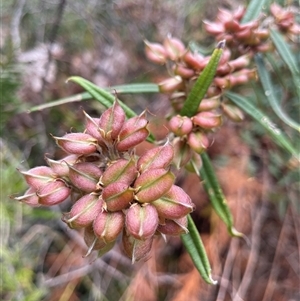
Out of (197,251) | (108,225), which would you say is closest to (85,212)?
(108,225)

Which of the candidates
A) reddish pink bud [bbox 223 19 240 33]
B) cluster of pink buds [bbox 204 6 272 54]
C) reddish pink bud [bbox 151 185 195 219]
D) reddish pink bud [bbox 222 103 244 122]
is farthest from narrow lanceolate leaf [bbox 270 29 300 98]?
reddish pink bud [bbox 151 185 195 219]

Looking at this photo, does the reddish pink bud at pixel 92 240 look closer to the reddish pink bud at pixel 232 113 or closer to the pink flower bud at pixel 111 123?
the pink flower bud at pixel 111 123

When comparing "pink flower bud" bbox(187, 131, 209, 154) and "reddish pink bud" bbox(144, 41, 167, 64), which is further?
"reddish pink bud" bbox(144, 41, 167, 64)

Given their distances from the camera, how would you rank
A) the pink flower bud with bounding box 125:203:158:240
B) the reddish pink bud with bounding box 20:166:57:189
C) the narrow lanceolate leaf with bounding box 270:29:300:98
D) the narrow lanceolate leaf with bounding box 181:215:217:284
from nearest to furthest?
the pink flower bud with bounding box 125:203:158:240
the reddish pink bud with bounding box 20:166:57:189
the narrow lanceolate leaf with bounding box 181:215:217:284
the narrow lanceolate leaf with bounding box 270:29:300:98

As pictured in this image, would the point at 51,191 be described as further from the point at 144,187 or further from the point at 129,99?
the point at 129,99

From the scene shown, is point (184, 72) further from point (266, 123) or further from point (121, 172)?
point (121, 172)

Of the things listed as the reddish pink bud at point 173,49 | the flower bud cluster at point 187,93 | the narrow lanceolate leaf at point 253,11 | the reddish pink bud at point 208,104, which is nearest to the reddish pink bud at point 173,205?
the flower bud cluster at point 187,93

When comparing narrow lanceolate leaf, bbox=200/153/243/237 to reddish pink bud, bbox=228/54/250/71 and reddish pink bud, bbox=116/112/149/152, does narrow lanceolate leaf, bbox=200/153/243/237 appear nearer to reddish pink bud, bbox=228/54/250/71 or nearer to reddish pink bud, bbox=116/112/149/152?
reddish pink bud, bbox=228/54/250/71
